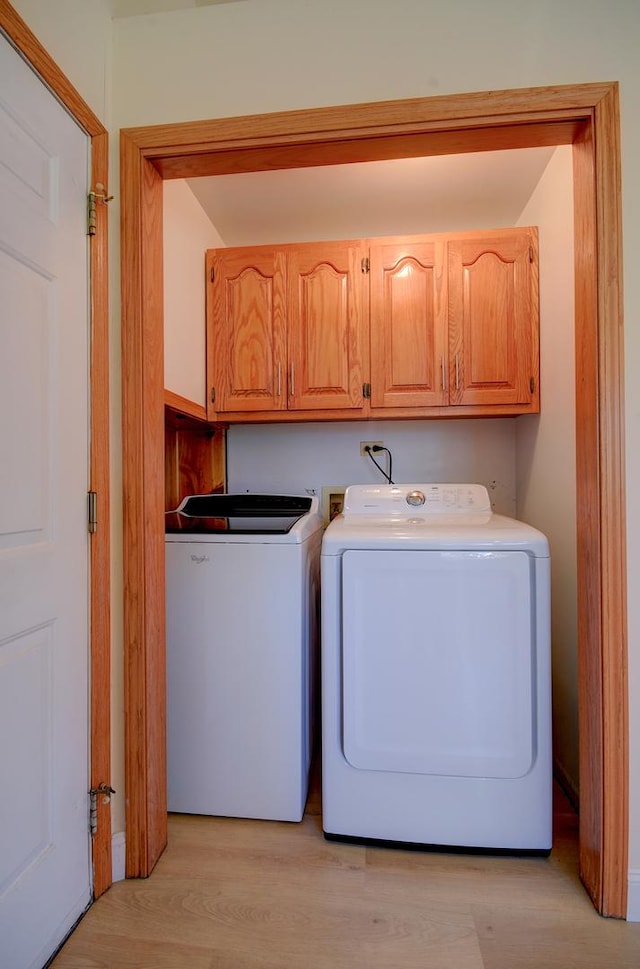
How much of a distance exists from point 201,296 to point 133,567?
4.25 feet

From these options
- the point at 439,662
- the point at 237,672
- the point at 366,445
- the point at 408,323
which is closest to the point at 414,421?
the point at 366,445

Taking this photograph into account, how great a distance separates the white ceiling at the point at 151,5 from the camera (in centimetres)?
123

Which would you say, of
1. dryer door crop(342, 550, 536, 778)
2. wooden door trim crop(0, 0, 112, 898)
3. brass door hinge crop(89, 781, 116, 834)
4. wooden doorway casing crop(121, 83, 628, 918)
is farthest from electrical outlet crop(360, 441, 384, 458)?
brass door hinge crop(89, 781, 116, 834)

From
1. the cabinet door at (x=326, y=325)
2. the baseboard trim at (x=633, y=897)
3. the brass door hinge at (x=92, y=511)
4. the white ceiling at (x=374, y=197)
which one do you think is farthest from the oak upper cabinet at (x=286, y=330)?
the baseboard trim at (x=633, y=897)

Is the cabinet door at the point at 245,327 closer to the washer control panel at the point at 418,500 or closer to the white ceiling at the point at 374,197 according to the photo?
the white ceiling at the point at 374,197

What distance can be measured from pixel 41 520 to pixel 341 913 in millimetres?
1255

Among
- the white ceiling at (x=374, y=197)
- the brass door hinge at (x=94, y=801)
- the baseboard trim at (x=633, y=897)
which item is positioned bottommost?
the baseboard trim at (x=633, y=897)

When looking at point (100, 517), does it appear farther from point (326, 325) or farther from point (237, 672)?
point (326, 325)

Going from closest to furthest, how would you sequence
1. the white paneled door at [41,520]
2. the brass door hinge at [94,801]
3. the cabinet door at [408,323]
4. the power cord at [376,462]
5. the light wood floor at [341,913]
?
the white paneled door at [41,520] < the light wood floor at [341,913] < the brass door hinge at [94,801] < the cabinet door at [408,323] < the power cord at [376,462]

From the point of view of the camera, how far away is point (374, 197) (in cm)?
189

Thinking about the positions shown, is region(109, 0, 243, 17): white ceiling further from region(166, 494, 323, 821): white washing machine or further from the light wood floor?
the light wood floor

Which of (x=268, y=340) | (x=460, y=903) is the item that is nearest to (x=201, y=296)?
(x=268, y=340)

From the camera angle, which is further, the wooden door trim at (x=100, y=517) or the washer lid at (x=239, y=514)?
the washer lid at (x=239, y=514)

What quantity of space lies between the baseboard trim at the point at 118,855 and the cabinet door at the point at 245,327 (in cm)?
154
